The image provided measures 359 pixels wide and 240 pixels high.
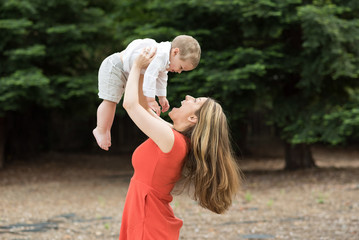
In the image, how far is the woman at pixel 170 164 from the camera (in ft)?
7.81

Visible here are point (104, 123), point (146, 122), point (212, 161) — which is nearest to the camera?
point (146, 122)

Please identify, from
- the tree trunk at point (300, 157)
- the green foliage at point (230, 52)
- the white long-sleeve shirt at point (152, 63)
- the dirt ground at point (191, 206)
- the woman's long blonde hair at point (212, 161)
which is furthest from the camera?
the tree trunk at point (300, 157)

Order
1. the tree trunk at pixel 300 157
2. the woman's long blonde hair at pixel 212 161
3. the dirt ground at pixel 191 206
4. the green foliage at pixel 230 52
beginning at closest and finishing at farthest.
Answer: the woman's long blonde hair at pixel 212 161
the dirt ground at pixel 191 206
the green foliage at pixel 230 52
the tree trunk at pixel 300 157

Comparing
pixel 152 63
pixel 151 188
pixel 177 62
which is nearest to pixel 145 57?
pixel 152 63

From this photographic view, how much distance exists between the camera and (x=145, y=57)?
246 cm

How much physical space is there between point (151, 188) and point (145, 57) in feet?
2.18

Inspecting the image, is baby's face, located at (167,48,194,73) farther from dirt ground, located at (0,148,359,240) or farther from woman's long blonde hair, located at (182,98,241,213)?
dirt ground, located at (0,148,359,240)

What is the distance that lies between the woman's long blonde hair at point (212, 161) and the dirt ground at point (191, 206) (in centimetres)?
360

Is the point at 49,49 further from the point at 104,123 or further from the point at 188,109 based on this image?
the point at 188,109

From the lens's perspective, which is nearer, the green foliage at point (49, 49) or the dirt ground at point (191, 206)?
the dirt ground at point (191, 206)

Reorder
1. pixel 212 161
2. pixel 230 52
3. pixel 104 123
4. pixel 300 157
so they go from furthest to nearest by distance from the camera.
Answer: pixel 300 157 → pixel 230 52 → pixel 104 123 → pixel 212 161

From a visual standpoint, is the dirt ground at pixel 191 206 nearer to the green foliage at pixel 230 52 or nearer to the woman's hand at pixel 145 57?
the green foliage at pixel 230 52

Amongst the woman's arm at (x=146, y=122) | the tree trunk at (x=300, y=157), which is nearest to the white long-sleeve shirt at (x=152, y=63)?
the woman's arm at (x=146, y=122)

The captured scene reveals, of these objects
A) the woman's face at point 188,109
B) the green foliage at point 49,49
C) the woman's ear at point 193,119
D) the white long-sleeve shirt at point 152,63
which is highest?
the white long-sleeve shirt at point 152,63
